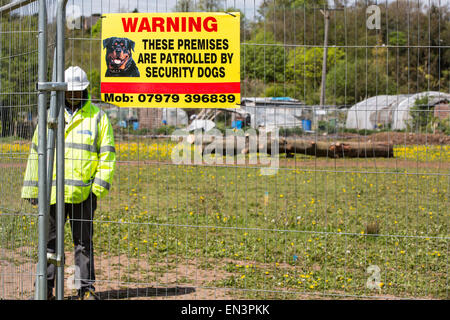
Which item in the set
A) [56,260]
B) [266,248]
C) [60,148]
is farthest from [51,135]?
[266,248]

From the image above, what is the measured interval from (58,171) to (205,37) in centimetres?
150

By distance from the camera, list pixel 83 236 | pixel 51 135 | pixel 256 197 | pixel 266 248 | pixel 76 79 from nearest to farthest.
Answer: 1. pixel 51 135
2. pixel 256 197
3. pixel 76 79
4. pixel 83 236
5. pixel 266 248

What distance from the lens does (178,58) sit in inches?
184

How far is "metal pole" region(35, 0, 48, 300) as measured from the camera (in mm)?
4051

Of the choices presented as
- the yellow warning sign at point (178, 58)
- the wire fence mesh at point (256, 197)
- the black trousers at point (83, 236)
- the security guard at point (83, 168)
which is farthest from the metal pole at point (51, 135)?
the black trousers at point (83, 236)

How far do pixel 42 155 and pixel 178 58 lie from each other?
1305mm

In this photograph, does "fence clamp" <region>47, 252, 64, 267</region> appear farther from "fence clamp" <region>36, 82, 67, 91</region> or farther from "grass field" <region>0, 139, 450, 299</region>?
"fence clamp" <region>36, 82, 67, 91</region>

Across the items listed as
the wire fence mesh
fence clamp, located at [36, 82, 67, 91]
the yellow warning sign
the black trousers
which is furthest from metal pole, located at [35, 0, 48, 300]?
the black trousers

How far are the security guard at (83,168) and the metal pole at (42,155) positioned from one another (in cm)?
91

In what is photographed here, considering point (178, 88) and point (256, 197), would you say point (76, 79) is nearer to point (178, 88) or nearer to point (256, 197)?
point (178, 88)

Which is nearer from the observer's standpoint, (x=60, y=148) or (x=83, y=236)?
(x=60, y=148)

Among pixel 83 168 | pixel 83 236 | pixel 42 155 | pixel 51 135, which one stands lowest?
pixel 83 236
